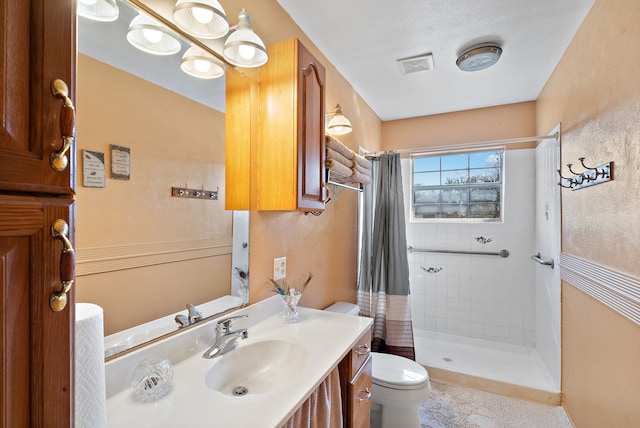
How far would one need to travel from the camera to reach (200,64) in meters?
1.19

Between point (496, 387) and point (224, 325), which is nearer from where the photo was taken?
point (224, 325)

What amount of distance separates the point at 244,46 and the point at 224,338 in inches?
46.1

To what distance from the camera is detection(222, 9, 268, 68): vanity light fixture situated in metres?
1.17

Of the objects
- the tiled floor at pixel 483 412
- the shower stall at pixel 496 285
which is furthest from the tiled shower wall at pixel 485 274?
the tiled floor at pixel 483 412

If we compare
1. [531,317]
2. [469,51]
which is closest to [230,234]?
[469,51]

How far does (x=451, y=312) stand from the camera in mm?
3170

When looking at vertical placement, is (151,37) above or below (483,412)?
above

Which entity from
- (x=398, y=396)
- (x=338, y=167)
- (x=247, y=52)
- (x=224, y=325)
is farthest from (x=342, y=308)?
(x=247, y=52)

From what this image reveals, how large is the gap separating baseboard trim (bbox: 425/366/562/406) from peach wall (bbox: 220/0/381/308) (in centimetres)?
94

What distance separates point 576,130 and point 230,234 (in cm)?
212

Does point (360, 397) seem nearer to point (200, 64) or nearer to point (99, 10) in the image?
point (200, 64)

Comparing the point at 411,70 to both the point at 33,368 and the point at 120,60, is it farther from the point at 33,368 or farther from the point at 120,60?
the point at 33,368

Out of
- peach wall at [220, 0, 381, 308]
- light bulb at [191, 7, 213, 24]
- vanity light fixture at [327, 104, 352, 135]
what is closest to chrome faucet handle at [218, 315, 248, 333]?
peach wall at [220, 0, 381, 308]

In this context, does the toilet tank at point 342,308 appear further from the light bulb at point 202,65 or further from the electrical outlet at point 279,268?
the light bulb at point 202,65
